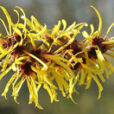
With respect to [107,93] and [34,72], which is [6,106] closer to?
[107,93]

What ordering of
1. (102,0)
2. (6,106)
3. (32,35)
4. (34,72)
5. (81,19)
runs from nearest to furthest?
(32,35) → (34,72) → (6,106) → (81,19) → (102,0)

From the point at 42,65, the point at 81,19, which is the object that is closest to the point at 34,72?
the point at 42,65

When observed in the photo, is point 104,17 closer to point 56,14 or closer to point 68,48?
point 56,14

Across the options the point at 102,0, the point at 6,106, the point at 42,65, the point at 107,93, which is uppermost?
the point at 102,0

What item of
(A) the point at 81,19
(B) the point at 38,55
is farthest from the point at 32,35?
(A) the point at 81,19

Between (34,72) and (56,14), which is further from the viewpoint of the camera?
(56,14)

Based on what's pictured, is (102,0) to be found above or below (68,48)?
above

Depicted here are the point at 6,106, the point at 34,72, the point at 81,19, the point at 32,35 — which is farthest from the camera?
Answer: the point at 81,19
